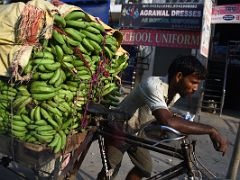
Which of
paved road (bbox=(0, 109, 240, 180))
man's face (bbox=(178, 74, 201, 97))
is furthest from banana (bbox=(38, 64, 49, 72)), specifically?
paved road (bbox=(0, 109, 240, 180))

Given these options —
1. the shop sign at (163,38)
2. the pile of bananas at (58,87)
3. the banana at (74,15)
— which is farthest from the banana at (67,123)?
the shop sign at (163,38)

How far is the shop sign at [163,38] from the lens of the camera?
361 inches

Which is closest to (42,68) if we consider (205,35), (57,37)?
(57,37)

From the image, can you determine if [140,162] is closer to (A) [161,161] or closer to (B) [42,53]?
(B) [42,53]

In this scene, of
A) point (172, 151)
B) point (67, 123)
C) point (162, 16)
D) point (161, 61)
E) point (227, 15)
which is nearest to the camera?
point (172, 151)

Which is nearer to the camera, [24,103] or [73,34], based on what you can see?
[24,103]

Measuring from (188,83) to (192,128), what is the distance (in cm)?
40

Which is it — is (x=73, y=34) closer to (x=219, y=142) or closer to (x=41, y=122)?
(x=41, y=122)

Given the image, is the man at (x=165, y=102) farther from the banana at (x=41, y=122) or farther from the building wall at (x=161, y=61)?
the building wall at (x=161, y=61)

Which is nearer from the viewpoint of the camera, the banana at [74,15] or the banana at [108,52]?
the banana at [74,15]

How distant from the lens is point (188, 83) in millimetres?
2586

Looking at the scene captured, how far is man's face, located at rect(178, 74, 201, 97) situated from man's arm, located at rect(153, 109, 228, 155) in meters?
0.30

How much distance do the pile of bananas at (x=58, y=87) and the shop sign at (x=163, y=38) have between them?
6.23 m

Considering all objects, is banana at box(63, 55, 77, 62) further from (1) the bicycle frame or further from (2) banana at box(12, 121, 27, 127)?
(1) the bicycle frame
